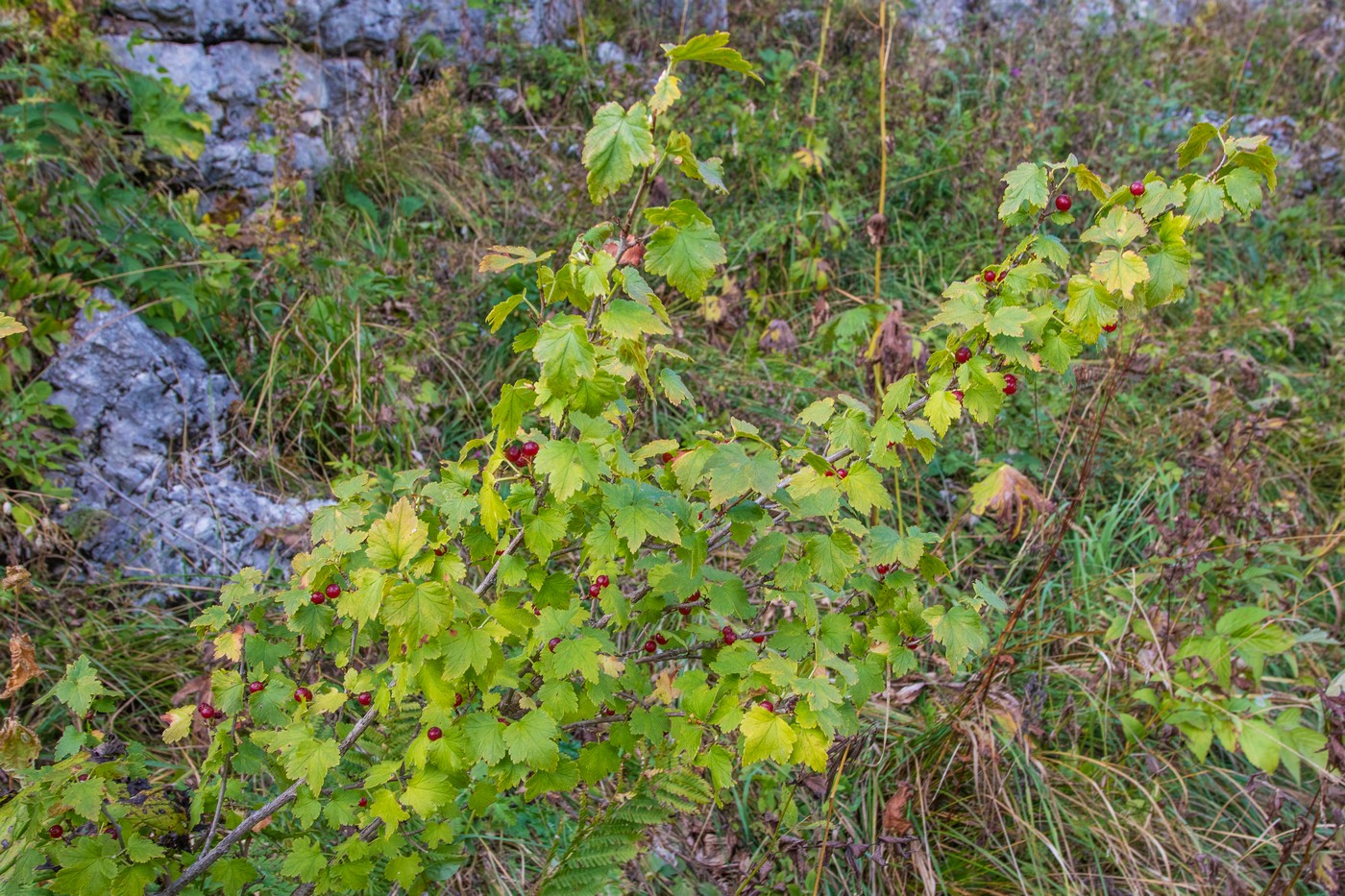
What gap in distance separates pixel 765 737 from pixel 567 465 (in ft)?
1.58

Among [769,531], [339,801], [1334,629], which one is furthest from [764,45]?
[339,801]

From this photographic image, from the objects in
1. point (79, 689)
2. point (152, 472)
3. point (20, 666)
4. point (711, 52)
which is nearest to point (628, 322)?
point (711, 52)

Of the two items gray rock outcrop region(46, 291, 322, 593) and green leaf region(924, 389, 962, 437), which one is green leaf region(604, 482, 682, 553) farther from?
gray rock outcrop region(46, 291, 322, 593)

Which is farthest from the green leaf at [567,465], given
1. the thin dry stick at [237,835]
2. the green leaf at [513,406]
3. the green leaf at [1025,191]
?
the green leaf at [1025,191]

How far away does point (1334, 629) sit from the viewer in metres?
2.75

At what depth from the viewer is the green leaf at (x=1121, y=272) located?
124cm

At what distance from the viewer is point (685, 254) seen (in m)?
1.11

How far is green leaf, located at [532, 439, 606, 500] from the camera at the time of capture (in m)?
1.13

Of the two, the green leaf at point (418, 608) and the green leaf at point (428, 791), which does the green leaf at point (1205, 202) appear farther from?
the green leaf at point (428, 791)

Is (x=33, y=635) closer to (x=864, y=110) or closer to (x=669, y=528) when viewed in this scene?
(x=669, y=528)

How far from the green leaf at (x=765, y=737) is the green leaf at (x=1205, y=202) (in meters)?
0.95

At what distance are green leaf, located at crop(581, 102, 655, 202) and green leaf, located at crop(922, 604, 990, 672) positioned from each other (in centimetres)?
88

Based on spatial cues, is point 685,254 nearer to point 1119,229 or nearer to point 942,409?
point 942,409

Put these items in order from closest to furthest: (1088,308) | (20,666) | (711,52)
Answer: (711,52)
(1088,308)
(20,666)
